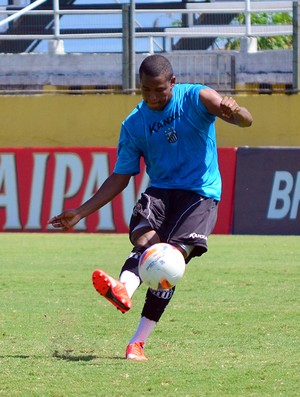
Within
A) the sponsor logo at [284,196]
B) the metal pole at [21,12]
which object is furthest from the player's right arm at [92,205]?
the metal pole at [21,12]

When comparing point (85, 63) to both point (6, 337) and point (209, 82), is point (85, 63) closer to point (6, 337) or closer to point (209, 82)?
point (209, 82)

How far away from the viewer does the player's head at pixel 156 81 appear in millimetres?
6570

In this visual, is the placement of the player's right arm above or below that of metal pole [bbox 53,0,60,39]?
below

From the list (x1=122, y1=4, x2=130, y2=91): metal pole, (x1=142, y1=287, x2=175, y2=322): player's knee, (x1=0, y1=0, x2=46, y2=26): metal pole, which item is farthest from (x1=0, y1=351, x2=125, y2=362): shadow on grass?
(x1=0, y1=0, x2=46, y2=26): metal pole

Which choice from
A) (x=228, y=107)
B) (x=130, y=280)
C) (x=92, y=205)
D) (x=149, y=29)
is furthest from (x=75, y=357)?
(x=149, y=29)

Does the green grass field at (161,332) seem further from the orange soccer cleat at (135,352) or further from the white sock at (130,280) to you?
the white sock at (130,280)

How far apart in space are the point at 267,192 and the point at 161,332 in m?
9.68

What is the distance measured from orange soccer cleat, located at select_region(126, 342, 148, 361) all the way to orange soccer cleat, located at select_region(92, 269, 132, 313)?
1.09ft

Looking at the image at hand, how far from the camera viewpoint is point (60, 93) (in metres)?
20.4

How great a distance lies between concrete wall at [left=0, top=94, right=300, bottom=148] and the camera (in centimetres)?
1941

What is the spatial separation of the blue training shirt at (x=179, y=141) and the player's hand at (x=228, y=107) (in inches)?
13.1

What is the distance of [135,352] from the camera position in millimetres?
6715

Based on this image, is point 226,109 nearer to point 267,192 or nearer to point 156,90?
point 156,90

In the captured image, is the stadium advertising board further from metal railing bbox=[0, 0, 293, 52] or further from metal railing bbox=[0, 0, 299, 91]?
metal railing bbox=[0, 0, 293, 52]
